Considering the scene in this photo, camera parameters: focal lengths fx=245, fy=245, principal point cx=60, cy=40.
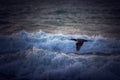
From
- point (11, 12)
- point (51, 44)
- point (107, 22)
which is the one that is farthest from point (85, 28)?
point (11, 12)

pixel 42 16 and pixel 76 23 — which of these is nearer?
pixel 76 23

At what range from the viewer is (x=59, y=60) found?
9461 millimetres

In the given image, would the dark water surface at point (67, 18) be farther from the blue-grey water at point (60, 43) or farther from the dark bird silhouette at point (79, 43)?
the dark bird silhouette at point (79, 43)

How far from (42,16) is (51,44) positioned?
7.58 meters

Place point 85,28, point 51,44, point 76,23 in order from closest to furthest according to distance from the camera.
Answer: point 51,44 → point 85,28 → point 76,23

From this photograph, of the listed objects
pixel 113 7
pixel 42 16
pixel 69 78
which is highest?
pixel 113 7

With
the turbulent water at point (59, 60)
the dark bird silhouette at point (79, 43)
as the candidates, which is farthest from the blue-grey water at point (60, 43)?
the dark bird silhouette at point (79, 43)

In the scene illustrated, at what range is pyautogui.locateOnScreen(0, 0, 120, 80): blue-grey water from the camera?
8733 mm

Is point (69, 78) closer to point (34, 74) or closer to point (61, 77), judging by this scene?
point (61, 77)

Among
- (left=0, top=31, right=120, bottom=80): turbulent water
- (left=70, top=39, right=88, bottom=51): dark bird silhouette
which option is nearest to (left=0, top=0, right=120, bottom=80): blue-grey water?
(left=0, top=31, right=120, bottom=80): turbulent water

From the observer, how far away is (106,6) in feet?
71.6

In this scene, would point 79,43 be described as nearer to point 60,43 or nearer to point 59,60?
point 60,43

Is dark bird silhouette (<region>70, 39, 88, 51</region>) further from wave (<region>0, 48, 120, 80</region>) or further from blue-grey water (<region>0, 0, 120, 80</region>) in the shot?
wave (<region>0, 48, 120, 80</region>)

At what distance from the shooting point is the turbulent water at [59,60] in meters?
8.54
